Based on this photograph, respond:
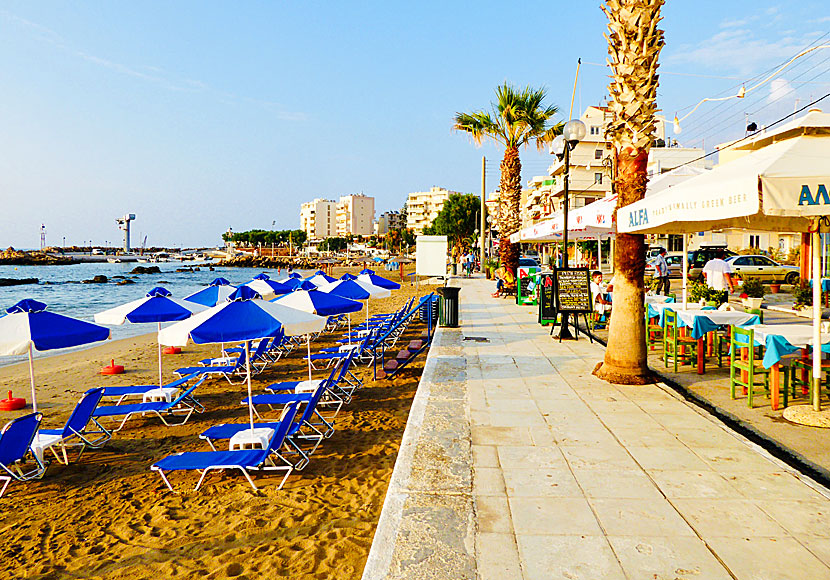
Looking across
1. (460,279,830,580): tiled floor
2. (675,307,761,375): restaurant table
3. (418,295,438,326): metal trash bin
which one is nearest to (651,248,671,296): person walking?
(418,295,438,326): metal trash bin

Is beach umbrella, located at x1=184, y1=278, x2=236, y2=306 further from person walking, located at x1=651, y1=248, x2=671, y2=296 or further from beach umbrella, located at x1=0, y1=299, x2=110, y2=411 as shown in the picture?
person walking, located at x1=651, y1=248, x2=671, y2=296

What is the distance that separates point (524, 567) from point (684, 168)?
11066 millimetres

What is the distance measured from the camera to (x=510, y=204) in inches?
912

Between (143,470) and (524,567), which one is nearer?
(524,567)

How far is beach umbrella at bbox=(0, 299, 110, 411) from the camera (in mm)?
6270

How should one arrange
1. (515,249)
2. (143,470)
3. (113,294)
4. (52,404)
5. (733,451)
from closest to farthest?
(733,451) → (143,470) → (52,404) → (515,249) → (113,294)

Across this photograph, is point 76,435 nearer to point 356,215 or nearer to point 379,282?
point 379,282

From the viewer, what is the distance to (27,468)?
630cm

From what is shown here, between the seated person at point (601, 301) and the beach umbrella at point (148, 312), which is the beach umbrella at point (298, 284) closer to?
the beach umbrella at point (148, 312)

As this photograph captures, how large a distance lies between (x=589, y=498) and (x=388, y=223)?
178849mm

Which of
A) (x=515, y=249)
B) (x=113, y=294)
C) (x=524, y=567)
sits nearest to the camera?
(x=524, y=567)

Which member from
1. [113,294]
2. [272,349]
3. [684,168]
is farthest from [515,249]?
[113,294]

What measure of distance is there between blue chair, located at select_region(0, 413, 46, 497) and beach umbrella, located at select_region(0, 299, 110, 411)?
2.53 ft

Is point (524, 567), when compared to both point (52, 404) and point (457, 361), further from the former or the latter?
point (52, 404)
